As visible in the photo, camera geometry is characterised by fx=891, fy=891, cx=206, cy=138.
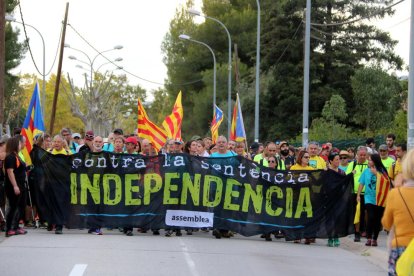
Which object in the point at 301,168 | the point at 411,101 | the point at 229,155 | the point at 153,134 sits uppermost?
the point at 411,101

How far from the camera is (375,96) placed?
54.2 metres

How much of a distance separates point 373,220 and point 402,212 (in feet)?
28.3

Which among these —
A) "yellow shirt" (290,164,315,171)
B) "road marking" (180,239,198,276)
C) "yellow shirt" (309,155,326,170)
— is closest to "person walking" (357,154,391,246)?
"yellow shirt" (290,164,315,171)

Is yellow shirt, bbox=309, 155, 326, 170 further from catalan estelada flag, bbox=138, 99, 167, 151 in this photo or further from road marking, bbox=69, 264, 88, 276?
road marking, bbox=69, 264, 88, 276

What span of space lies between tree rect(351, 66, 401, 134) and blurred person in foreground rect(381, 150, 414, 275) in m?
46.2

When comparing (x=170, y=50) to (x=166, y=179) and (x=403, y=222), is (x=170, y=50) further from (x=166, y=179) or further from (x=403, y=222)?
(x=403, y=222)

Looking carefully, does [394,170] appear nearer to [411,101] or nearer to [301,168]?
[301,168]

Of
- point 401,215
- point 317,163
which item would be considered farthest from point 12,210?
point 401,215

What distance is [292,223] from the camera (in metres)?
15.8

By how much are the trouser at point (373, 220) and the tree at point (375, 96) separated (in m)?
37.7

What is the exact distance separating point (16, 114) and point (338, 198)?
75.1m

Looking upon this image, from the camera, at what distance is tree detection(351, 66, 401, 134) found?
5366 centimetres

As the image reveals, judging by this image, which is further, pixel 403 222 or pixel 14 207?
pixel 14 207

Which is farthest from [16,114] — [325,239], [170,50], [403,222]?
[403,222]
